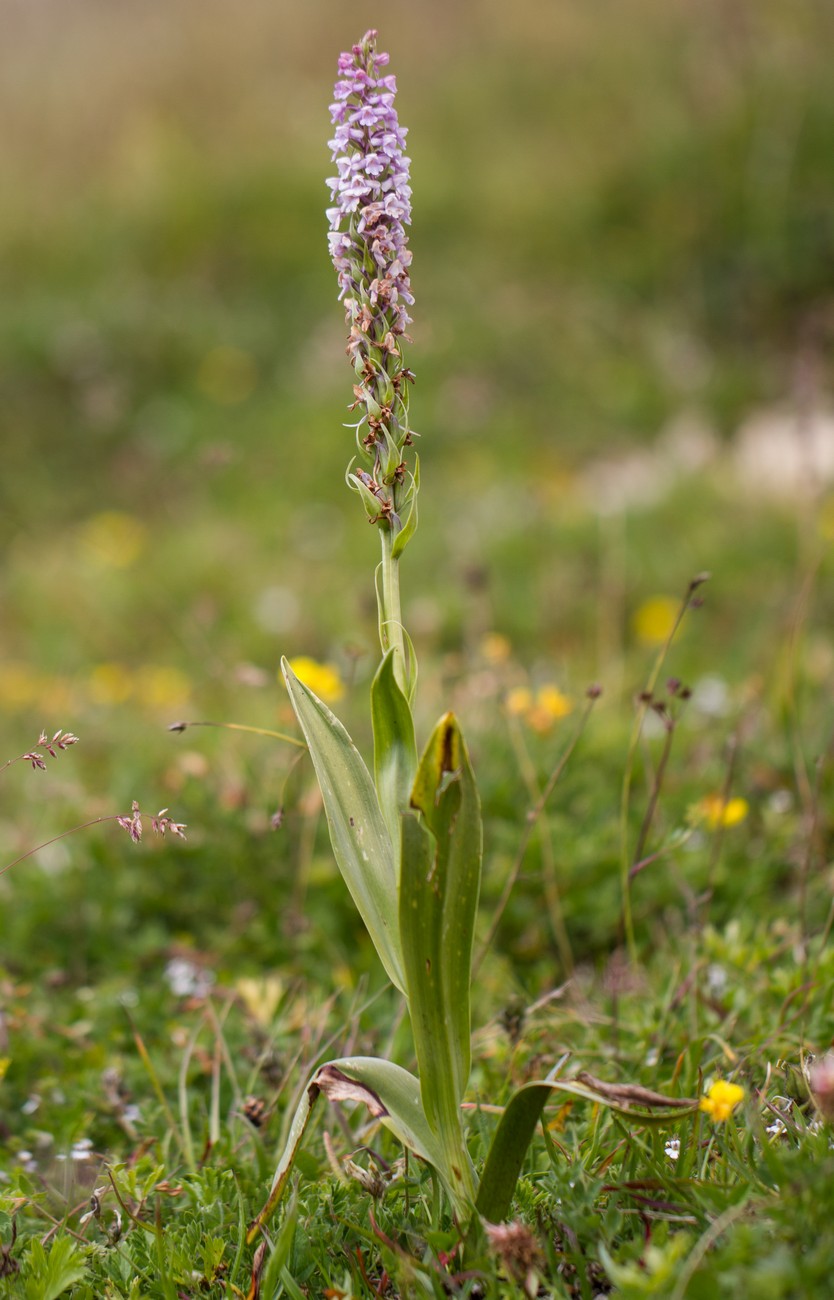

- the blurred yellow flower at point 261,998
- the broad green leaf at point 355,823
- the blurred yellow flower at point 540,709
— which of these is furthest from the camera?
the blurred yellow flower at point 540,709

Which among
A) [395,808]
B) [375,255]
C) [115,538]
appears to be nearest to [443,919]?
[395,808]

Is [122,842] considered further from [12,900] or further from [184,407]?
[184,407]

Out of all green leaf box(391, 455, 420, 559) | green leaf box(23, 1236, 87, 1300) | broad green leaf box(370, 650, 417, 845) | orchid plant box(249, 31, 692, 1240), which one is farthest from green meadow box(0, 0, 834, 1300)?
green leaf box(391, 455, 420, 559)

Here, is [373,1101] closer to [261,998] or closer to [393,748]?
[393,748]

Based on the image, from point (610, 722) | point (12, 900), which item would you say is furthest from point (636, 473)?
point (12, 900)

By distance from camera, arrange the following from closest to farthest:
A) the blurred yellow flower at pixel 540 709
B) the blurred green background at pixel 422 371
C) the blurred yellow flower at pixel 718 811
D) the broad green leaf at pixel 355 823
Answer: the broad green leaf at pixel 355 823 < the blurred yellow flower at pixel 718 811 < the blurred yellow flower at pixel 540 709 < the blurred green background at pixel 422 371

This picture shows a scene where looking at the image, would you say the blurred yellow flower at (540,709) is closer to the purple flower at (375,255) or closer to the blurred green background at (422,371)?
the blurred green background at (422,371)

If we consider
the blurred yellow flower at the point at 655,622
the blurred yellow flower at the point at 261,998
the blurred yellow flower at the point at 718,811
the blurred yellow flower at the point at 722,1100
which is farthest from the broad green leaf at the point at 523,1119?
the blurred yellow flower at the point at 655,622
